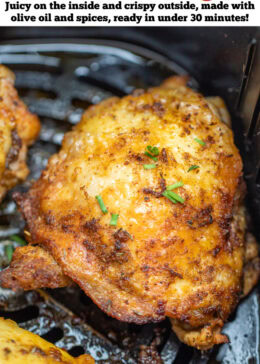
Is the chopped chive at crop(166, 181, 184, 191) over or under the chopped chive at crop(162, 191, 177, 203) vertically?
over

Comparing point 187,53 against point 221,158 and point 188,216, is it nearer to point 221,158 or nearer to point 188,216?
point 221,158

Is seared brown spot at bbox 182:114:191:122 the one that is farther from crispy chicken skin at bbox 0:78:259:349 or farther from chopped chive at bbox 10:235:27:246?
chopped chive at bbox 10:235:27:246

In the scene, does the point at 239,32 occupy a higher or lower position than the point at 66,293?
higher

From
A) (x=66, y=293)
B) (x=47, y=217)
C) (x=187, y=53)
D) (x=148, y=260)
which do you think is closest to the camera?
(x=148, y=260)

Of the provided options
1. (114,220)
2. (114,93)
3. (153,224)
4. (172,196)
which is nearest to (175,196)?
(172,196)

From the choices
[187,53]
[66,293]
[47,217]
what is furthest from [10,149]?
[187,53]

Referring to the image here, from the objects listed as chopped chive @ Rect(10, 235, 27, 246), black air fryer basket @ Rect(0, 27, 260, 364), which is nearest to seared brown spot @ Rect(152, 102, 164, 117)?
black air fryer basket @ Rect(0, 27, 260, 364)

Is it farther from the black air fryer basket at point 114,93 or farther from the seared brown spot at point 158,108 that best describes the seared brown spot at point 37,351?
the seared brown spot at point 158,108
